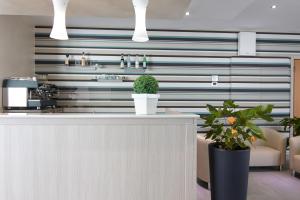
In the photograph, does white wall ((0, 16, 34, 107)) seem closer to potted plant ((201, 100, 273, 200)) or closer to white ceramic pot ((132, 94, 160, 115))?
white ceramic pot ((132, 94, 160, 115))

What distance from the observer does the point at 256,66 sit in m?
6.02

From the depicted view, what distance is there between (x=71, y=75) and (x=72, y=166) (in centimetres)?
367

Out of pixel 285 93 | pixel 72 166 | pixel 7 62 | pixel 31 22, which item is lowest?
pixel 72 166

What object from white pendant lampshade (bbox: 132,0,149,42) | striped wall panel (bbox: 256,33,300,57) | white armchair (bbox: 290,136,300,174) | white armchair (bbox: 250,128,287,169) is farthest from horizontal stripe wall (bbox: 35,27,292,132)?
white pendant lampshade (bbox: 132,0,149,42)

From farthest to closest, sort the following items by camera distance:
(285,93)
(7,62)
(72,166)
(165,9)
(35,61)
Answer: (285,93), (35,61), (7,62), (165,9), (72,166)

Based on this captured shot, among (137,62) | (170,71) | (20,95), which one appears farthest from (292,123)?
(20,95)

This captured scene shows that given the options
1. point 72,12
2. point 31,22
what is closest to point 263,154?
point 72,12

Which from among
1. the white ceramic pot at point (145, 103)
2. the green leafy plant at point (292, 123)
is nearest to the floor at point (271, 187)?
the green leafy plant at point (292, 123)

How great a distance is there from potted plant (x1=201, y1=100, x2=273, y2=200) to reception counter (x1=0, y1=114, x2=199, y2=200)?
0.45 m

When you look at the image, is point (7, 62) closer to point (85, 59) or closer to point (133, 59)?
point (85, 59)

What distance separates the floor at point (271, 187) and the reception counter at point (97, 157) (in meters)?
1.59

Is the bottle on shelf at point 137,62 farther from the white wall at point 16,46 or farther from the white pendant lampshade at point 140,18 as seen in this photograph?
the white pendant lampshade at point 140,18

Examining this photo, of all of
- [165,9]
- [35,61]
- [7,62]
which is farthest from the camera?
[35,61]

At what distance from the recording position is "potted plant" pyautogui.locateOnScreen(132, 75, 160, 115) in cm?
241
